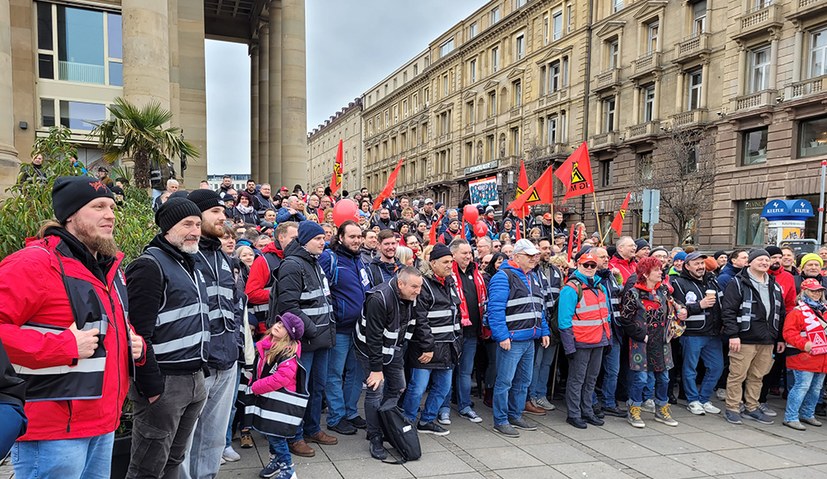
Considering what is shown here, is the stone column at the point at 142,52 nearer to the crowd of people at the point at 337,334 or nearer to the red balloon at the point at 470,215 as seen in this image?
the crowd of people at the point at 337,334

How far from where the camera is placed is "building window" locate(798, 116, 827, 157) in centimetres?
2452

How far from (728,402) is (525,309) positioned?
3.10 meters

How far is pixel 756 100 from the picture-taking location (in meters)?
27.0

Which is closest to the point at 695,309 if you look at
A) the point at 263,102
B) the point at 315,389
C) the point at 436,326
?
the point at 436,326

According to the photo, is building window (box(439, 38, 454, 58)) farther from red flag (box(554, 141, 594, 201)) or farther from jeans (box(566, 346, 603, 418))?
jeans (box(566, 346, 603, 418))

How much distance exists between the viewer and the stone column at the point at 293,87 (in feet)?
74.2

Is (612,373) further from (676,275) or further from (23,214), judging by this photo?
(23,214)

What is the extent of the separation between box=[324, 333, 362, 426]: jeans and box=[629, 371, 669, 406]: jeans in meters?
3.33

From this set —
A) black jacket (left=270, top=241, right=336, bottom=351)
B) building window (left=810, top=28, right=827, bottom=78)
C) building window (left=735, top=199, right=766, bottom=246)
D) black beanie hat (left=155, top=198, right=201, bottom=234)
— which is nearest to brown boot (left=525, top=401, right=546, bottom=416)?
black jacket (left=270, top=241, right=336, bottom=351)

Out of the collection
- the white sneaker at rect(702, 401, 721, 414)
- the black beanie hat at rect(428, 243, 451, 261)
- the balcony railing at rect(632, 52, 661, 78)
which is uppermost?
the balcony railing at rect(632, 52, 661, 78)

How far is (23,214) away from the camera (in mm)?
4137

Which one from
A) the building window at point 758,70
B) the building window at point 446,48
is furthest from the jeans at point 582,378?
the building window at point 446,48

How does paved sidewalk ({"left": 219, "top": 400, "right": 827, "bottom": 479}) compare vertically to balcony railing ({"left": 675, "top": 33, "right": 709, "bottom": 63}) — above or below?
below

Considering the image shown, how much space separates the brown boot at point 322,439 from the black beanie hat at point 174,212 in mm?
2916
